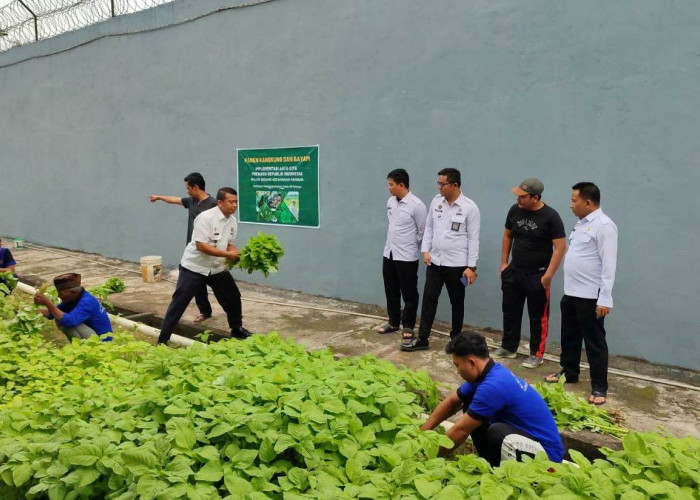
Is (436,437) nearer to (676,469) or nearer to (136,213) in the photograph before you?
(676,469)

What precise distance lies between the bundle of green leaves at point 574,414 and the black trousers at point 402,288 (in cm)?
210

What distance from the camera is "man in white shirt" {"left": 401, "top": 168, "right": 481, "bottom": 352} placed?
17.3 ft

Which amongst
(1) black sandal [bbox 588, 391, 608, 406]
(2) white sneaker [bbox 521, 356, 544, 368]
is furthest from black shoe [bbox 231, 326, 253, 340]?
(1) black sandal [bbox 588, 391, 608, 406]

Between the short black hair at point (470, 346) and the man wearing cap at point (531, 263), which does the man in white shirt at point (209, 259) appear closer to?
the man wearing cap at point (531, 263)

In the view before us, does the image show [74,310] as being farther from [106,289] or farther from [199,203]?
[199,203]

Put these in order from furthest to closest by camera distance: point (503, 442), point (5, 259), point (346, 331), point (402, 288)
A: 1. point (5, 259)
2. point (346, 331)
3. point (402, 288)
4. point (503, 442)

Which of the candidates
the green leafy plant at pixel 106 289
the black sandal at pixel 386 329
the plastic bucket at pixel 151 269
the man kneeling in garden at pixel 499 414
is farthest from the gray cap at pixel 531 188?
the plastic bucket at pixel 151 269

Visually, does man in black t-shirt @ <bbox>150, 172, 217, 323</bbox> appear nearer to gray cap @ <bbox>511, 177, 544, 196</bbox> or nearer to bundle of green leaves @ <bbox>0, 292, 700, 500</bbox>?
bundle of green leaves @ <bbox>0, 292, 700, 500</bbox>

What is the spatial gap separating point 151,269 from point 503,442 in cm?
700

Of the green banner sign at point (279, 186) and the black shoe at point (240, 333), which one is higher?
the green banner sign at point (279, 186)

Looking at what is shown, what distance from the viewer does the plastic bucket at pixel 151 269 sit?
8555 millimetres

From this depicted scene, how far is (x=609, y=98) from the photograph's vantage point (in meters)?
4.94

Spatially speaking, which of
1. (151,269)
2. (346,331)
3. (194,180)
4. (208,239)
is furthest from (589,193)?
(151,269)

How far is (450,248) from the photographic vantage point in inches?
209
